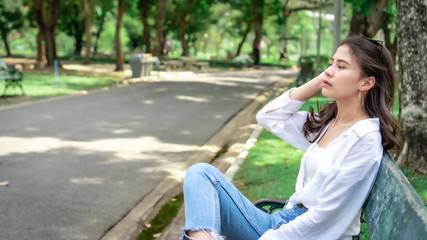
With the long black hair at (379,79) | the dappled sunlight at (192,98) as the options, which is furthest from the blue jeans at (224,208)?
the dappled sunlight at (192,98)

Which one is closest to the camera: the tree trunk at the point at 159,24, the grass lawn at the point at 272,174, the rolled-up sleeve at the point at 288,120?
the rolled-up sleeve at the point at 288,120

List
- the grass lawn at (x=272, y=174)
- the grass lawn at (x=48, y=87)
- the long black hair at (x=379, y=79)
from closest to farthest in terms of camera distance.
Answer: the long black hair at (x=379, y=79) < the grass lawn at (x=272, y=174) < the grass lawn at (x=48, y=87)

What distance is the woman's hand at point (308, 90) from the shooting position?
3.09 metres

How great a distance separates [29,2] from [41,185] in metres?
37.3

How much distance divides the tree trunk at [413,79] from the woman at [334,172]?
3194 millimetres

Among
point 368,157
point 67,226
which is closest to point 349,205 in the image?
point 368,157

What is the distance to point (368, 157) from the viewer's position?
2.46m

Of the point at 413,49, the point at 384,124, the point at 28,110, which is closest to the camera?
the point at 384,124

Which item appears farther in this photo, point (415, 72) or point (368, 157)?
point (415, 72)

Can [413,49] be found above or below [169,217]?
above

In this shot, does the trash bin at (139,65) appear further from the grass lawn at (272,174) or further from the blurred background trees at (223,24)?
the grass lawn at (272,174)

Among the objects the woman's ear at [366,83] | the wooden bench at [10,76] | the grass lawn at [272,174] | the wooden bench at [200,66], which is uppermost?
the woman's ear at [366,83]

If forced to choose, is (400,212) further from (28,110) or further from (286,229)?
(28,110)

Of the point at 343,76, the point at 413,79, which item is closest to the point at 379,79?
the point at 343,76
